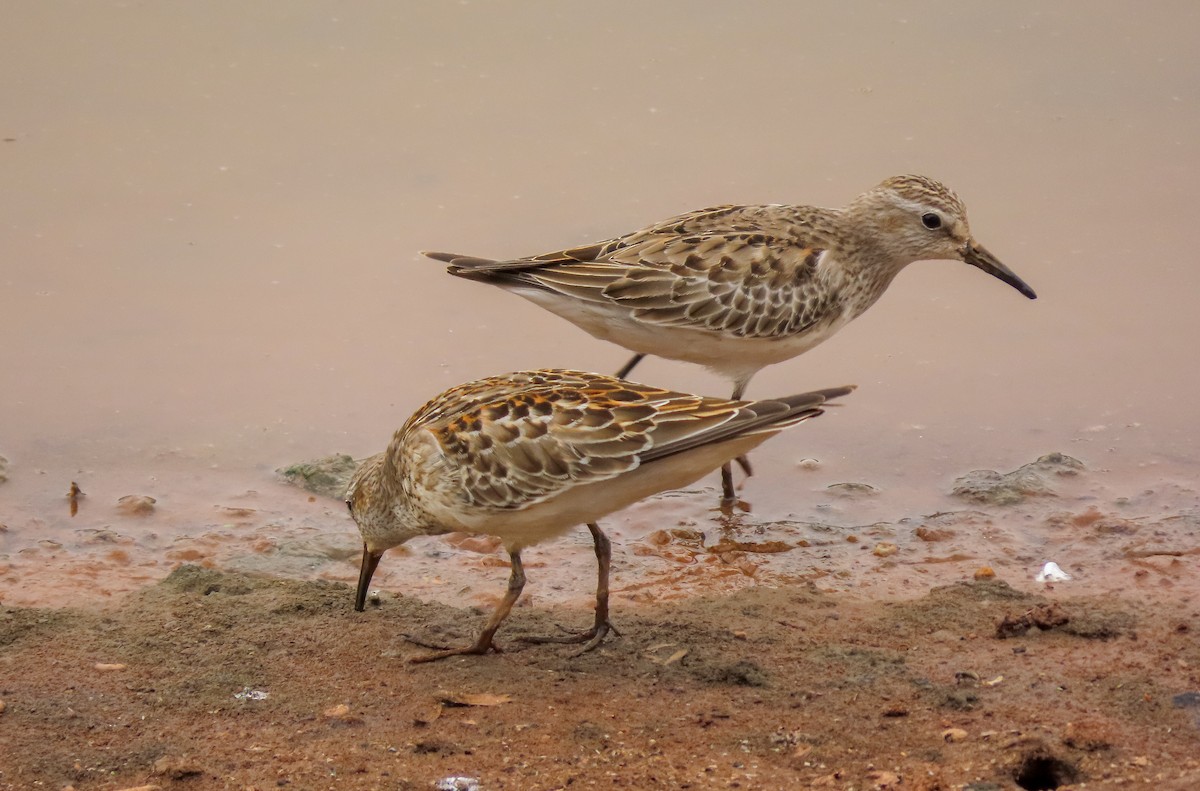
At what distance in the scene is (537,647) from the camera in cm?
669

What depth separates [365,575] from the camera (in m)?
6.96

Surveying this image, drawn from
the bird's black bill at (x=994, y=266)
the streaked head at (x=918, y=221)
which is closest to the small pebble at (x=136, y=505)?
the streaked head at (x=918, y=221)

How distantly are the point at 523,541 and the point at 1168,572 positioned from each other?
337 centimetres

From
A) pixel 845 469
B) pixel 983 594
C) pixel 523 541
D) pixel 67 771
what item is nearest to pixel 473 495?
pixel 523 541

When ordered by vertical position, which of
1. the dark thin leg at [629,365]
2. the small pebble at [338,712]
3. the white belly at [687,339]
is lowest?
the small pebble at [338,712]

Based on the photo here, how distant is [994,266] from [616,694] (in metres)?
4.37

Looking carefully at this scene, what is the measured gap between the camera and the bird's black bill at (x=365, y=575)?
6.93 m

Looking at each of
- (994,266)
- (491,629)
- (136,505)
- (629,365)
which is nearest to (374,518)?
(491,629)

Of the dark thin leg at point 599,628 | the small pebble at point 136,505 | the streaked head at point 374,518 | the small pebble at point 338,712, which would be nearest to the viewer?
the small pebble at point 338,712

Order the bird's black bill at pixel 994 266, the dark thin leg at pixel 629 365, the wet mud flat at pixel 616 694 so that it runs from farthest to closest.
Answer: the dark thin leg at pixel 629 365 → the bird's black bill at pixel 994 266 → the wet mud flat at pixel 616 694

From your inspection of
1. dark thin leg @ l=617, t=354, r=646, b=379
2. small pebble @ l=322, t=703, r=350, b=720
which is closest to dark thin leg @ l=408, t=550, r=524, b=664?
small pebble @ l=322, t=703, r=350, b=720

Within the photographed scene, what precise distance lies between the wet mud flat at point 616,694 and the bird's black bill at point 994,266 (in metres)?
2.46

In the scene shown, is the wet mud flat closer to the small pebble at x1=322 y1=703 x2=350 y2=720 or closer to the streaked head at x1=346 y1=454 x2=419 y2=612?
the small pebble at x1=322 y1=703 x2=350 y2=720

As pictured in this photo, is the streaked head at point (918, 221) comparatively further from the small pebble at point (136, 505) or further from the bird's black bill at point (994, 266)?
the small pebble at point (136, 505)
